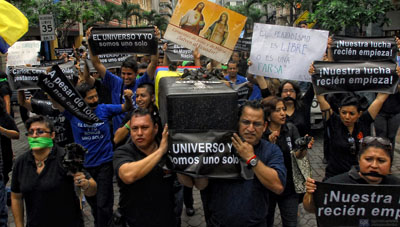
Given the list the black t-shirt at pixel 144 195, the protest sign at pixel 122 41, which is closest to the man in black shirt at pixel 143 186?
the black t-shirt at pixel 144 195

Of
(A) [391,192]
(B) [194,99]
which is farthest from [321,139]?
(B) [194,99]

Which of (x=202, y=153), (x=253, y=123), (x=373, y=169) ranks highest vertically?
(x=253, y=123)

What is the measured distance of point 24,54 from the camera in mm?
8656

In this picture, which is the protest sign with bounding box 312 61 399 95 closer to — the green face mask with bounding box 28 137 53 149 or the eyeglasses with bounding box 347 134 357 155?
the eyeglasses with bounding box 347 134 357 155

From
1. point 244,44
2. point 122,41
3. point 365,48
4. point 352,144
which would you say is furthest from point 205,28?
point 244,44

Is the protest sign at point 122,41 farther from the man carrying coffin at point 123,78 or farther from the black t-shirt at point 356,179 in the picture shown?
the black t-shirt at point 356,179

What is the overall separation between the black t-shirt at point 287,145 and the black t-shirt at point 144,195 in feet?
4.30

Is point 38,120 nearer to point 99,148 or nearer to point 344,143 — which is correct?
point 99,148

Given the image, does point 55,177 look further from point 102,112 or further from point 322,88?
point 322,88

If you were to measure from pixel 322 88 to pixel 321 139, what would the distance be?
15.7ft

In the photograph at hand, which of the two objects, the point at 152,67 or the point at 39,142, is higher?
the point at 152,67

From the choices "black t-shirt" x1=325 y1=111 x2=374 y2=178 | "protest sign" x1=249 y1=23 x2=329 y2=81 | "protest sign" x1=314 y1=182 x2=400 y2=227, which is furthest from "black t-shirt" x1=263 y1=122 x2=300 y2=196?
"protest sign" x1=249 y1=23 x2=329 y2=81

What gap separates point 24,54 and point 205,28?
17.9 ft

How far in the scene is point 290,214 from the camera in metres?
3.76
